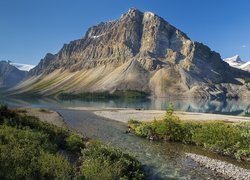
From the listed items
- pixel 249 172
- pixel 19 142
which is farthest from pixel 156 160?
pixel 19 142

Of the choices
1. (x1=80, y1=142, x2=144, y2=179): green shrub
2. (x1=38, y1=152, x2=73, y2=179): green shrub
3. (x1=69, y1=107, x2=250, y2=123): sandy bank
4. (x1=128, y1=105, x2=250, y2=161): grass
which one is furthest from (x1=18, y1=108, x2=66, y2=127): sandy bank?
(x1=38, y1=152, x2=73, y2=179): green shrub

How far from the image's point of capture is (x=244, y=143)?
4219 cm

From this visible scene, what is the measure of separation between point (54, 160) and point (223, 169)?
62.5 feet

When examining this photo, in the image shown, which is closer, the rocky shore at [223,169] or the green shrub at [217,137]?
the rocky shore at [223,169]

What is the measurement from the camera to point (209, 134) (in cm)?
4703

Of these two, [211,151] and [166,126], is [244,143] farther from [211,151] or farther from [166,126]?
[166,126]

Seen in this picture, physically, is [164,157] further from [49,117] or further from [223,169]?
[49,117]

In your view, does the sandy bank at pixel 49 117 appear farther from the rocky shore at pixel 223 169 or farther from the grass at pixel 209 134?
the rocky shore at pixel 223 169

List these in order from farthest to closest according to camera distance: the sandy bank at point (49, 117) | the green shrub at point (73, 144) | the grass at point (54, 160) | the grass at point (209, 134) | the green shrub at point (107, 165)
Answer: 1. the sandy bank at point (49, 117)
2. the grass at point (209, 134)
3. the green shrub at point (73, 144)
4. the green shrub at point (107, 165)
5. the grass at point (54, 160)

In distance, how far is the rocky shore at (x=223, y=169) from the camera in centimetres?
3059

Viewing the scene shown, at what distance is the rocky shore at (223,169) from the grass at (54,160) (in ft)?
30.5

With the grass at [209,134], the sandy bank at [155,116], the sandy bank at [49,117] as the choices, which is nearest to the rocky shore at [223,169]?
the grass at [209,134]

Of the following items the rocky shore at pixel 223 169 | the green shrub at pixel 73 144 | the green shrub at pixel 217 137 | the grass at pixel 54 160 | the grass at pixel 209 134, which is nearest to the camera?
the grass at pixel 54 160

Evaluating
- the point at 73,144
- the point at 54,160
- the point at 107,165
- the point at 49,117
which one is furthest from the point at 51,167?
the point at 49,117
